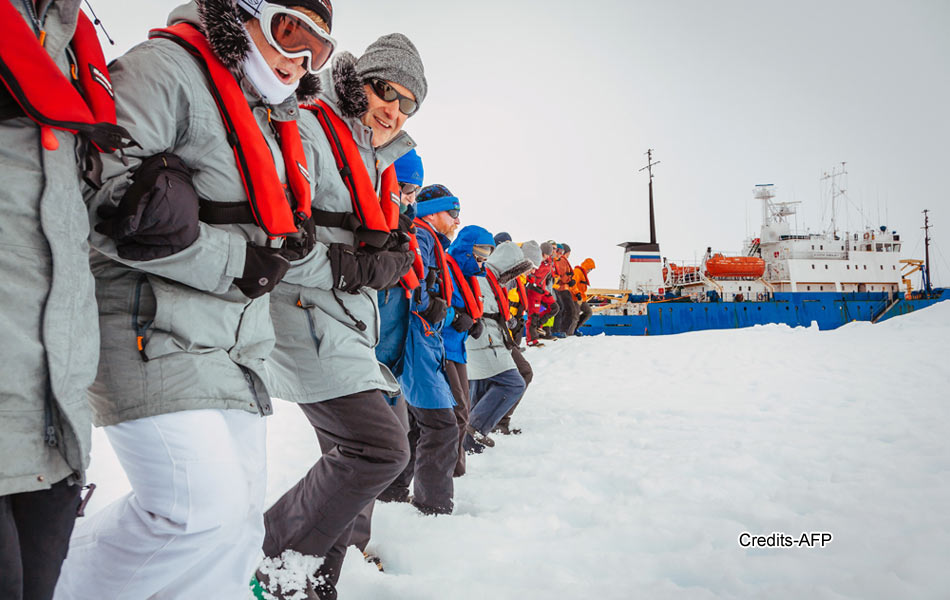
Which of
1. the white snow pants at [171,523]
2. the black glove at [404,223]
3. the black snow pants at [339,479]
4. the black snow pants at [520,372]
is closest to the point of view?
the white snow pants at [171,523]

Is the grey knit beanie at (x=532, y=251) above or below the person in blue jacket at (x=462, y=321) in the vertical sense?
above

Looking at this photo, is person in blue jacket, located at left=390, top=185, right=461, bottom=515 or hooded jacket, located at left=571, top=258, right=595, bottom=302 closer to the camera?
person in blue jacket, located at left=390, top=185, right=461, bottom=515

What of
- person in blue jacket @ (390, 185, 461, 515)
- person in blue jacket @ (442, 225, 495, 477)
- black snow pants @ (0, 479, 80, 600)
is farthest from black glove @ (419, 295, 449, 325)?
black snow pants @ (0, 479, 80, 600)

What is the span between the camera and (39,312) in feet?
3.33

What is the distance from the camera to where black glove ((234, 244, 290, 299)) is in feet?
5.27

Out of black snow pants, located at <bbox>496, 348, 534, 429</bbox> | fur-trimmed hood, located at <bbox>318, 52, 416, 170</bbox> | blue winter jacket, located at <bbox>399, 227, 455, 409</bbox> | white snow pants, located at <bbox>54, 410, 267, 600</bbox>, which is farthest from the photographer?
black snow pants, located at <bbox>496, 348, 534, 429</bbox>

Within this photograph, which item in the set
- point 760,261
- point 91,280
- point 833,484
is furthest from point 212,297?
point 760,261

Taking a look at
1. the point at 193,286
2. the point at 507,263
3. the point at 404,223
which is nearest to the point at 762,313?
the point at 507,263

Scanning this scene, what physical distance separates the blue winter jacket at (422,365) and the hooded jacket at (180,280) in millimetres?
1869

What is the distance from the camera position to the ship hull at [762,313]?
19875 millimetres

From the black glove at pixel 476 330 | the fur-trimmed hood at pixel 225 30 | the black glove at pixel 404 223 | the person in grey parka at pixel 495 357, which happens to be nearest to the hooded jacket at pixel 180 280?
the fur-trimmed hood at pixel 225 30

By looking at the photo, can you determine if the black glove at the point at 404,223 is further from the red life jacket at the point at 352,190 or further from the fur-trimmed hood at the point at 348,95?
the red life jacket at the point at 352,190

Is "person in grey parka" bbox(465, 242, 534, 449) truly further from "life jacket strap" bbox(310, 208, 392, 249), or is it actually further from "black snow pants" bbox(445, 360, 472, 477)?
"life jacket strap" bbox(310, 208, 392, 249)

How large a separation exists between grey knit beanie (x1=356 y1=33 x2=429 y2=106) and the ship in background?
18420 millimetres
